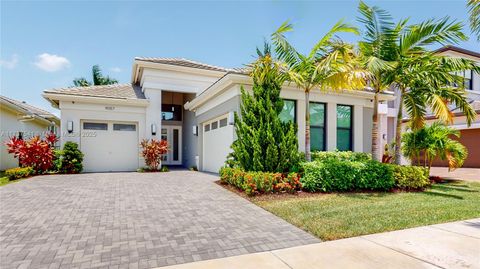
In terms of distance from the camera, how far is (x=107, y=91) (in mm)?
15211

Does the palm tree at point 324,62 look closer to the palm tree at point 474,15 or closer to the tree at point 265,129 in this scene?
the tree at point 265,129

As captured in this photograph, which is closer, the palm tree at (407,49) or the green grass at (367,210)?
the green grass at (367,210)

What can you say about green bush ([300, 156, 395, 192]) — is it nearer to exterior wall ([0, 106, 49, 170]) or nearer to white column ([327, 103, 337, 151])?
white column ([327, 103, 337, 151])

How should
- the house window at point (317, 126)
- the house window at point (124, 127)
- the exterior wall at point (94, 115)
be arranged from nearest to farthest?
the house window at point (317, 126) < the exterior wall at point (94, 115) < the house window at point (124, 127)

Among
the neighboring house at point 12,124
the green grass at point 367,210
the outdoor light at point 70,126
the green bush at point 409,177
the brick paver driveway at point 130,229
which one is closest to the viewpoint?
the brick paver driveway at point 130,229

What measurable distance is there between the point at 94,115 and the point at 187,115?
222 inches

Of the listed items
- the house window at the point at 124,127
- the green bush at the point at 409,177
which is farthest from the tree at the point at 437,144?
the house window at the point at 124,127

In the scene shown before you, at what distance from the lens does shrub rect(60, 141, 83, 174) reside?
12.8 metres

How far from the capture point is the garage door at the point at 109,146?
1412 cm

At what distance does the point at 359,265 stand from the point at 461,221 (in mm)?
3744

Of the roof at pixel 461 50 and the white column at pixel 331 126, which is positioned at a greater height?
the roof at pixel 461 50

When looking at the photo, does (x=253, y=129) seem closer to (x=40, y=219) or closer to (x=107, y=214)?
(x=107, y=214)

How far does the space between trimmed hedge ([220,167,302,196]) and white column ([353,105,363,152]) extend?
524cm

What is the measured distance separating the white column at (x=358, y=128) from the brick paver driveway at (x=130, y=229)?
722 cm
